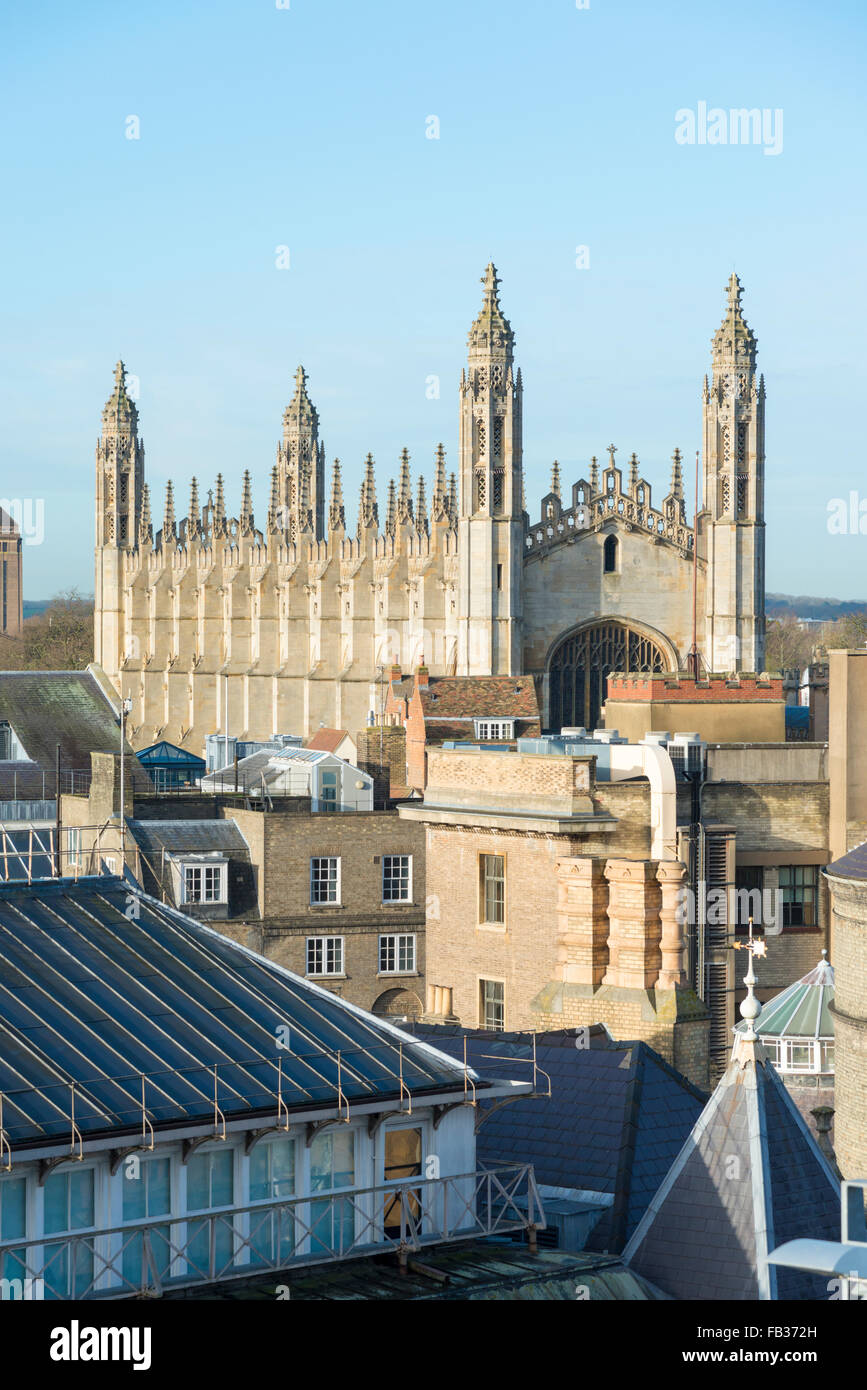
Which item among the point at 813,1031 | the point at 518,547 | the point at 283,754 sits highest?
the point at 518,547

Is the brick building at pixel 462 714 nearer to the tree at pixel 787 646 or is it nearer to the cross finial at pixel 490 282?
the cross finial at pixel 490 282

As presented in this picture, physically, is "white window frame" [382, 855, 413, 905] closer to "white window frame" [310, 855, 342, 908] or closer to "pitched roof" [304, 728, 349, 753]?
"white window frame" [310, 855, 342, 908]

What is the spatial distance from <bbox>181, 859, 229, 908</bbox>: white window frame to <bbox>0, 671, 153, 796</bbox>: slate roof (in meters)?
12.9

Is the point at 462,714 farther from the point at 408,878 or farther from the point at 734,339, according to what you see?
the point at 734,339

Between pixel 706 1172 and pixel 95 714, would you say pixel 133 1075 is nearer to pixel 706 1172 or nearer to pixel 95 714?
pixel 706 1172

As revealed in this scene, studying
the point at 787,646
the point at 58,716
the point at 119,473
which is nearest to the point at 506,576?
the point at 58,716

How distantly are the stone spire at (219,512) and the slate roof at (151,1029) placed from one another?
92759 millimetres

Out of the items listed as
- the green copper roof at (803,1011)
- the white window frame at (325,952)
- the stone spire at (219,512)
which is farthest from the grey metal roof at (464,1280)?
the stone spire at (219,512)

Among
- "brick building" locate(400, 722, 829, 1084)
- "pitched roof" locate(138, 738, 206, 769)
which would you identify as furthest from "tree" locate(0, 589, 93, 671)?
"brick building" locate(400, 722, 829, 1084)

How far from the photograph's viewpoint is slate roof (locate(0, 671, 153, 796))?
6222cm

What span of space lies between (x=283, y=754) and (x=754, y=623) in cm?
2751

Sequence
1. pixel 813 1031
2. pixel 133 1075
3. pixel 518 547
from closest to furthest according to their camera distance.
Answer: pixel 133 1075 → pixel 813 1031 → pixel 518 547
